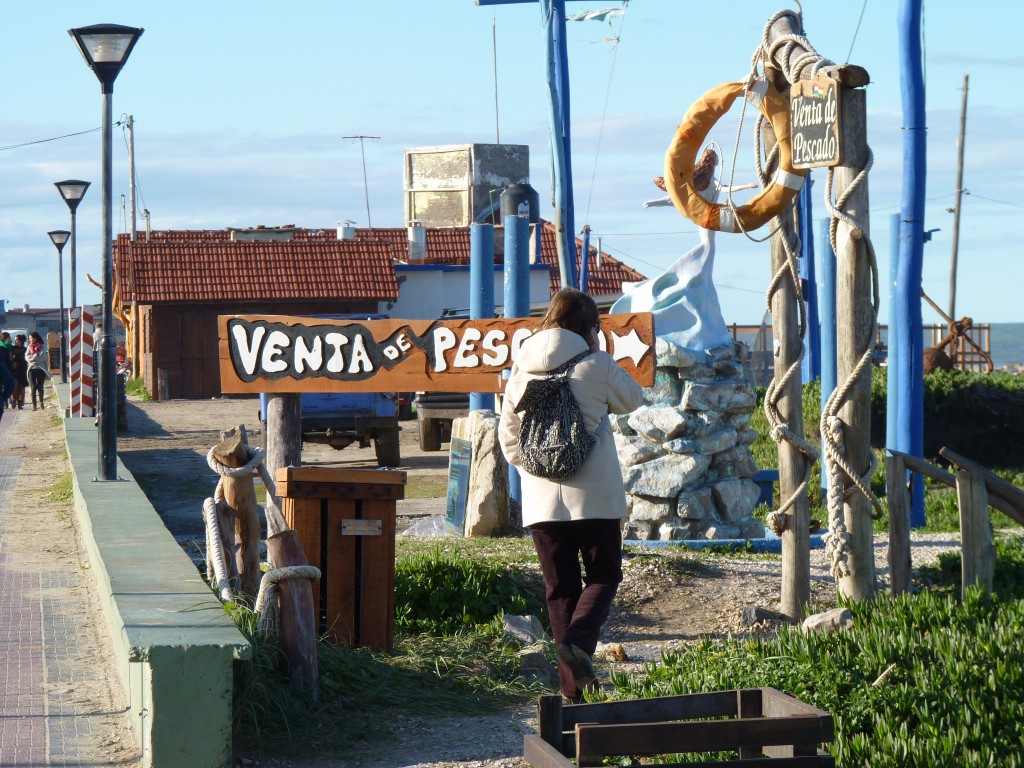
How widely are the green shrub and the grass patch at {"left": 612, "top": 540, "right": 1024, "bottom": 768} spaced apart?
5.11 feet

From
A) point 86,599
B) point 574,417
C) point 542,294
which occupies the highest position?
point 542,294

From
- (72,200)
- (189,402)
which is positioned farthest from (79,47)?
(189,402)

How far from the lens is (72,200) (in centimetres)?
2702

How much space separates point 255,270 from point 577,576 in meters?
33.6

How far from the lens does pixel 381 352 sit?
32.8 ft

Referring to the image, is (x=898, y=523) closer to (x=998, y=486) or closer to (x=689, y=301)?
(x=998, y=486)

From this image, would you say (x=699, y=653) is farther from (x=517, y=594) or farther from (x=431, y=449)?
(x=431, y=449)

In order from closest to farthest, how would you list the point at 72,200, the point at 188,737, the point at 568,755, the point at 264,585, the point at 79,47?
the point at 568,755 → the point at 188,737 → the point at 264,585 → the point at 79,47 → the point at 72,200

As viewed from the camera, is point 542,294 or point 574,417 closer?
point 574,417

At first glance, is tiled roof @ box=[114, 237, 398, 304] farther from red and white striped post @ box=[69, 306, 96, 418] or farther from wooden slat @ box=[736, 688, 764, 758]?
wooden slat @ box=[736, 688, 764, 758]

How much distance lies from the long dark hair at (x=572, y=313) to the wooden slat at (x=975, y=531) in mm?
2339

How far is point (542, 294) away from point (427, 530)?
95.4ft

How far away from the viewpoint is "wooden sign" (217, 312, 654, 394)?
32.3 feet

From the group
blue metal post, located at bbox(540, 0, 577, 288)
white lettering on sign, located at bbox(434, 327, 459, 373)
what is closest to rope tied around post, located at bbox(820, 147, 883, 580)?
white lettering on sign, located at bbox(434, 327, 459, 373)
